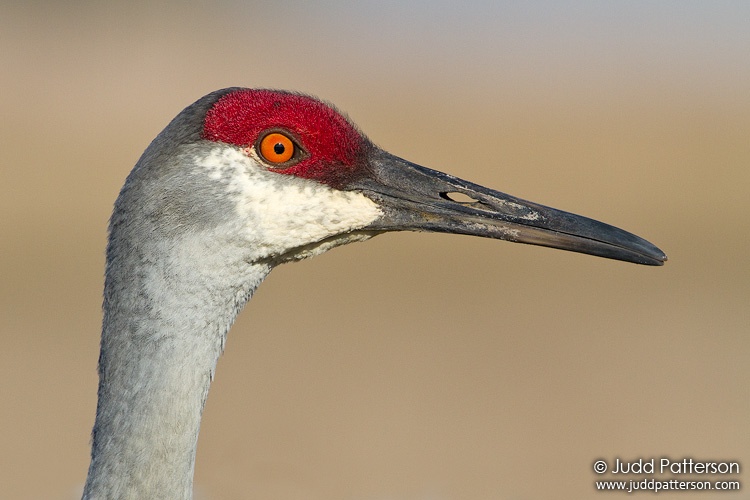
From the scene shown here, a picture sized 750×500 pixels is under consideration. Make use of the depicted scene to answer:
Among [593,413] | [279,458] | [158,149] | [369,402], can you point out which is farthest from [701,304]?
[158,149]

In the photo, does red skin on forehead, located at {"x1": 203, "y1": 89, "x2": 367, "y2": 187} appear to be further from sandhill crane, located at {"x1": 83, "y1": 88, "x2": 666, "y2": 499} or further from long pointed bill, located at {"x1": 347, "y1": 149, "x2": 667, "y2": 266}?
long pointed bill, located at {"x1": 347, "y1": 149, "x2": 667, "y2": 266}

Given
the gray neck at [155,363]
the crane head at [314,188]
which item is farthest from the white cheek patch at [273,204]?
the gray neck at [155,363]

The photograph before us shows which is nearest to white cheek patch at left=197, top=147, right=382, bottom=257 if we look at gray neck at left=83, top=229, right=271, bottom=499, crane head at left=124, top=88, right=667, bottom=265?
crane head at left=124, top=88, right=667, bottom=265

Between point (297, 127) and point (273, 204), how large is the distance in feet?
1.01

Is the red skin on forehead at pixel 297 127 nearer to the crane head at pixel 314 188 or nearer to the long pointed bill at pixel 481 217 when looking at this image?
the crane head at pixel 314 188

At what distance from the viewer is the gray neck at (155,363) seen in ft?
10.4

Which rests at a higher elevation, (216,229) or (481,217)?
(481,217)

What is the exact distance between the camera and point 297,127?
134 inches

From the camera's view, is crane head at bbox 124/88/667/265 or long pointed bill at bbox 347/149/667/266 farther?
long pointed bill at bbox 347/149/667/266

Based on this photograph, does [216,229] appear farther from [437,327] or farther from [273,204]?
[437,327]

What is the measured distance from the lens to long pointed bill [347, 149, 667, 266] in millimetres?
3477

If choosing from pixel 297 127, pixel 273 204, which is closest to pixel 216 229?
pixel 273 204

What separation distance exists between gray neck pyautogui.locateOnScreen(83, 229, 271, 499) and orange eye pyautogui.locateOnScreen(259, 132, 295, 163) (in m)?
0.37

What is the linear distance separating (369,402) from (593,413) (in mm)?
2192
